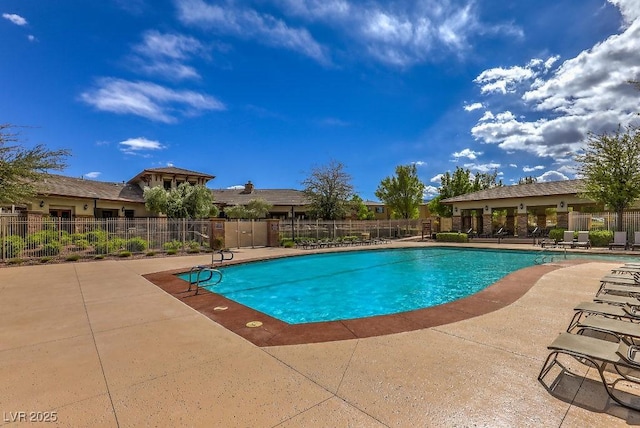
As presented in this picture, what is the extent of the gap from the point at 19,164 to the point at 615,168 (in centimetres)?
3130

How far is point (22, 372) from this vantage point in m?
3.50

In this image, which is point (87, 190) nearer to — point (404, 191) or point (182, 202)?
point (182, 202)

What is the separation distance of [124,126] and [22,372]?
950 inches

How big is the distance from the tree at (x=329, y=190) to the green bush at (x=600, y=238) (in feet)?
58.5

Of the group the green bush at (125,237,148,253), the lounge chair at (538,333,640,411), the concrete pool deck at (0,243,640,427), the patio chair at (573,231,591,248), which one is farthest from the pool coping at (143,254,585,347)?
the patio chair at (573,231,591,248)

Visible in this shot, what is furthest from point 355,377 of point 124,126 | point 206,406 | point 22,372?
point 124,126

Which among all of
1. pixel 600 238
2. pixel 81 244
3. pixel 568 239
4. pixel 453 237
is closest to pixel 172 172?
pixel 81 244

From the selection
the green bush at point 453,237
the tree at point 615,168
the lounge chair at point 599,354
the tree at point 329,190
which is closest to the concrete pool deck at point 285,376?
the lounge chair at point 599,354

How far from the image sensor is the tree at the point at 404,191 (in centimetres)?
3444

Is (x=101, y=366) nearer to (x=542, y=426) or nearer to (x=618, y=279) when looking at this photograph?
(x=542, y=426)

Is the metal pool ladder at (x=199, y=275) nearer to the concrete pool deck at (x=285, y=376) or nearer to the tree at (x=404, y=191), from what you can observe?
the concrete pool deck at (x=285, y=376)

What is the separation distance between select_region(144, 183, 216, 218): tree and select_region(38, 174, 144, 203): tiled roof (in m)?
4.73

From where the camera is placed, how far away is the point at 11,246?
1312cm

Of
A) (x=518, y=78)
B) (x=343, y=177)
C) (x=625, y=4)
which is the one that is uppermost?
(x=518, y=78)
